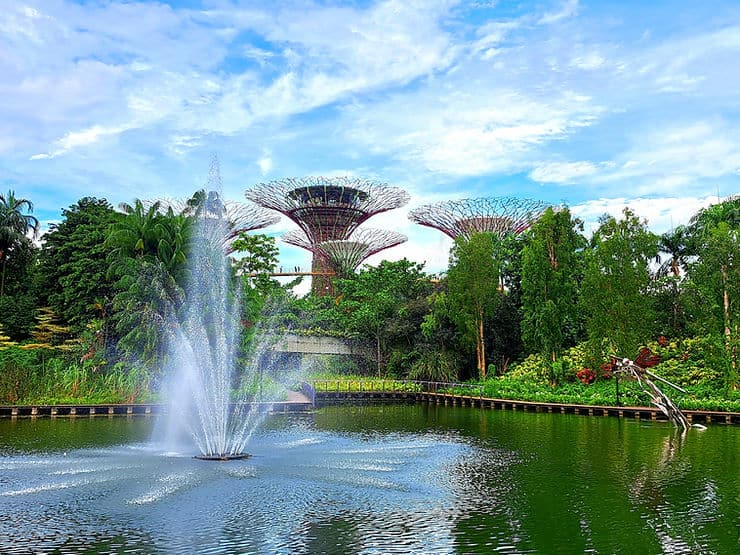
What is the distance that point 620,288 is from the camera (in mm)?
25219

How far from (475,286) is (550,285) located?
4521mm

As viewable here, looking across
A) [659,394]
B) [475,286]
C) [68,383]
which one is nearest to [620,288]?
[659,394]

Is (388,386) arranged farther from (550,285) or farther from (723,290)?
(723,290)

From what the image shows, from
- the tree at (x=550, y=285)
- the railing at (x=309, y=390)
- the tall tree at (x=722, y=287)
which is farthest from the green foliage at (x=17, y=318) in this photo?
the tall tree at (x=722, y=287)

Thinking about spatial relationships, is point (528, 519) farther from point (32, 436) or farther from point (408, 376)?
point (408, 376)

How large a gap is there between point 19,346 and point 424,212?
27.2m

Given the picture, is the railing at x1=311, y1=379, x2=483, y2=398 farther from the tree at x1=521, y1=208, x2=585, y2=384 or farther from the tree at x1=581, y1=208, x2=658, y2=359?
the tree at x1=581, y1=208, x2=658, y2=359

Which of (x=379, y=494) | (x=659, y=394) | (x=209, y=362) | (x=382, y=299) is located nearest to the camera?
(x=379, y=494)

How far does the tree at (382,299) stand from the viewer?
125 ft

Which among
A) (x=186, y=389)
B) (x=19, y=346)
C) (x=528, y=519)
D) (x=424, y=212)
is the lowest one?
(x=528, y=519)

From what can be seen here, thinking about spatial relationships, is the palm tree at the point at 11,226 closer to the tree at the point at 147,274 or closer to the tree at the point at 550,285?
the tree at the point at 147,274

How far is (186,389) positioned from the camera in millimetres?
18516

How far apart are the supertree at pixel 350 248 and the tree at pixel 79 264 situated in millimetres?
17614

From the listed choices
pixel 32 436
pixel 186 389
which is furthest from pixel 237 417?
pixel 32 436
